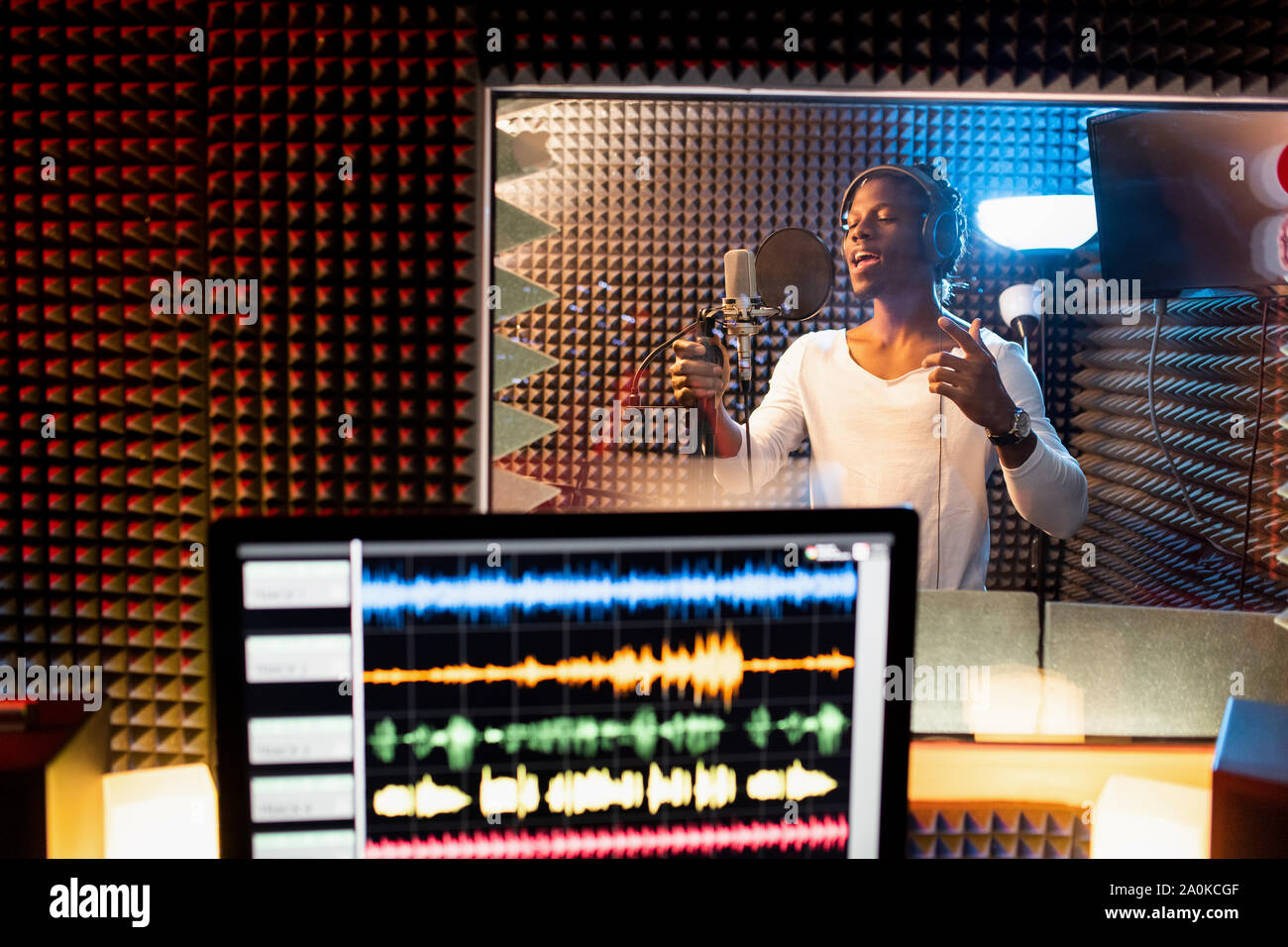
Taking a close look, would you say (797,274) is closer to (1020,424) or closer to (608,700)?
(1020,424)

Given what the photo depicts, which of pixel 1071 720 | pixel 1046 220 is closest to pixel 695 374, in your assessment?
pixel 1071 720

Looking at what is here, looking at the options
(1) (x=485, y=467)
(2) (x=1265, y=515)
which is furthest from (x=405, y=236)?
(2) (x=1265, y=515)

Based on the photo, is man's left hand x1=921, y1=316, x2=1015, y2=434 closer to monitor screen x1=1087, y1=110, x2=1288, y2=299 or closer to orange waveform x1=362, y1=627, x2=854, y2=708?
monitor screen x1=1087, y1=110, x2=1288, y2=299

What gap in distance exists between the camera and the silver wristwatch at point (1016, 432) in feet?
6.05

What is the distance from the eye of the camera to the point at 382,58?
1636mm

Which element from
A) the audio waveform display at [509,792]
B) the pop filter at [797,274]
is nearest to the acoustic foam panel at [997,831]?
the audio waveform display at [509,792]

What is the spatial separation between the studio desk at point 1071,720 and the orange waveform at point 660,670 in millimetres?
307

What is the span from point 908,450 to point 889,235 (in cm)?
55

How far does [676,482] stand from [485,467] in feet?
4.47

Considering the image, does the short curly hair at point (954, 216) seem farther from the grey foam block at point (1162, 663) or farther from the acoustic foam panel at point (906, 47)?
the grey foam block at point (1162, 663)

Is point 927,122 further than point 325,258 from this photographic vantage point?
Yes

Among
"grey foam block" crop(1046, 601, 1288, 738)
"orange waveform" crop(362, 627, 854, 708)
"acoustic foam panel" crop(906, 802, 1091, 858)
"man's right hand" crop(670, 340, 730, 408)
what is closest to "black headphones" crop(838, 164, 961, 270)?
"man's right hand" crop(670, 340, 730, 408)

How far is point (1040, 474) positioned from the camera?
1.90 meters

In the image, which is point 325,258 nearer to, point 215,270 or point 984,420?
point 215,270
